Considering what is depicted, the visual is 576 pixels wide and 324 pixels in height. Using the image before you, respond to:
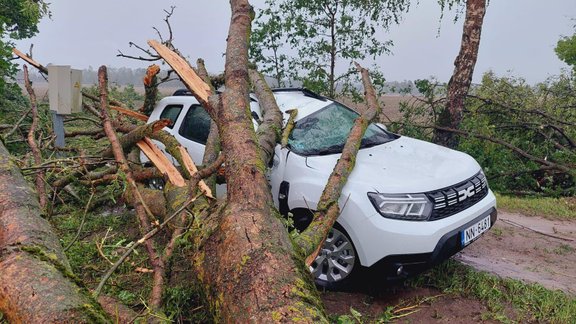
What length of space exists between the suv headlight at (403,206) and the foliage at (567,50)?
34188mm

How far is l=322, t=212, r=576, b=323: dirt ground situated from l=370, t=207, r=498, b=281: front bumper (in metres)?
0.28

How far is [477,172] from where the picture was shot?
4.23 m

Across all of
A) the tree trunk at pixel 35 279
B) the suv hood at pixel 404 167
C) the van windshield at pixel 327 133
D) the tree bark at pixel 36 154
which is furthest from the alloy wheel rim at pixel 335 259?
the tree bark at pixel 36 154

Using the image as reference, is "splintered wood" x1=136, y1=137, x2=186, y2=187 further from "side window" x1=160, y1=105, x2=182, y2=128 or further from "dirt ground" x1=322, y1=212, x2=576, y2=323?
"dirt ground" x1=322, y1=212, x2=576, y2=323

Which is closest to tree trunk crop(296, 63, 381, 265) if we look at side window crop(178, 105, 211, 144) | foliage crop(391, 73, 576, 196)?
side window crop(178, 105, 211, 144)

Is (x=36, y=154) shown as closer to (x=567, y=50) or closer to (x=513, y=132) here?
(x=513, y=132)

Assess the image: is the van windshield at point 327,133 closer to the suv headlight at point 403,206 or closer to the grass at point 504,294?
the suv headlight at point 403,206

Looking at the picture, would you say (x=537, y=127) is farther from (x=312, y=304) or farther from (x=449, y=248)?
(x=312, y=304)

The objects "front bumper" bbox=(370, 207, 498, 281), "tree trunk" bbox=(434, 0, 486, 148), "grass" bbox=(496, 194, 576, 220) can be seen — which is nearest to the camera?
"front bumper" bbox=(370, 207, 498, 281)

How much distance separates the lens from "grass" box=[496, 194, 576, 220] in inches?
262

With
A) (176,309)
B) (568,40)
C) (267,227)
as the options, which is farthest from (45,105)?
(568,40)

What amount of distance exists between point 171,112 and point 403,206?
10.8ft

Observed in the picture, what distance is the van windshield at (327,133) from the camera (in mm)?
4262

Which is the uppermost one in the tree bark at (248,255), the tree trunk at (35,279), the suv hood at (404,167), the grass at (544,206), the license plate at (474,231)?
the suv hood at (404,167)
